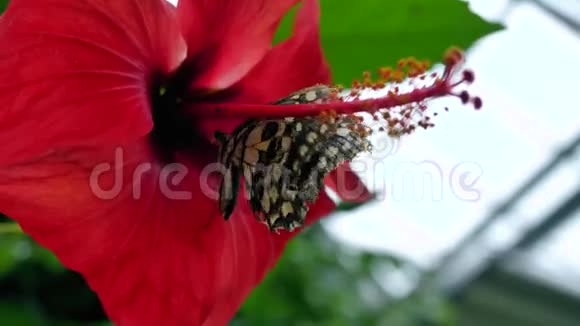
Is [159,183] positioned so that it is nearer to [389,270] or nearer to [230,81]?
[230,81]

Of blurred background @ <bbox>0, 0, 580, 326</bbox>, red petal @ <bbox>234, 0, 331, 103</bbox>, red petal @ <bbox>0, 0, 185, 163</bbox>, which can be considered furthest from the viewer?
blurred background @ <bbox>0, 0, 580, 326</bbox>

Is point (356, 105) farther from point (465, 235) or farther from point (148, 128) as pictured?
point (465, 235)

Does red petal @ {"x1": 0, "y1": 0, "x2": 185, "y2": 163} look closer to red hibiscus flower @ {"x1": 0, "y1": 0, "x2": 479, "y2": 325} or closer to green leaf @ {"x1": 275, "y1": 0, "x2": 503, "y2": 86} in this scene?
red hibiscus flower @ {"x1": 0, "y1": 0, "x2": 479, "y2": 325}

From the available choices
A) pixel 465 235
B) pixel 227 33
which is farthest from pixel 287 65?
pixel 465 235

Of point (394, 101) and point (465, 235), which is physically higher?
point (394, 101)

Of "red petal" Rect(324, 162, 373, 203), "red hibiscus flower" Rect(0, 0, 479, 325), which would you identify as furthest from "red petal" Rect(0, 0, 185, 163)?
"red petal" Rect(324, 162, 373, 203)

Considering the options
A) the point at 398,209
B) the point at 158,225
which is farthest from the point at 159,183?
the point at 398,209

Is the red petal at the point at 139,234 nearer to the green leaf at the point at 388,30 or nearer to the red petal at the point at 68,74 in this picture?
the red petal at the point at 68,74
